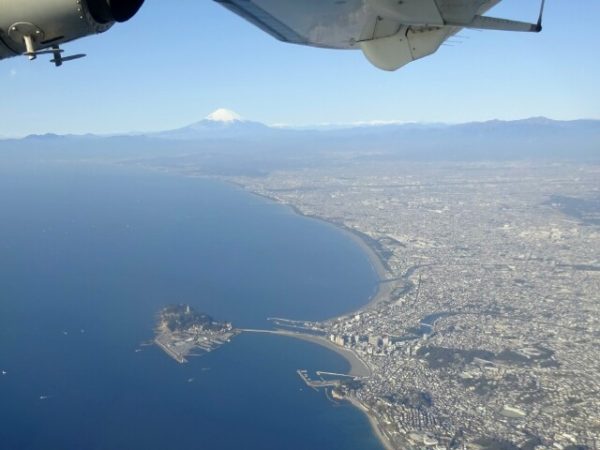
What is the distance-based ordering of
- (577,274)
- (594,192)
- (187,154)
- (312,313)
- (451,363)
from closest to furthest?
(451,363)
(312,313)
(577,274)
(594,192)
(187,154)

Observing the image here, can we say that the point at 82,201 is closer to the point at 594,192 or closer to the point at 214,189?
the point at 214,189

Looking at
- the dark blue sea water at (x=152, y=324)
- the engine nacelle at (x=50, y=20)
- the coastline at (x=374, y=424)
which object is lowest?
the dark blue sea water at (x=152, y=324)

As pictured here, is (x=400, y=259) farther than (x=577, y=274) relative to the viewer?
Yes

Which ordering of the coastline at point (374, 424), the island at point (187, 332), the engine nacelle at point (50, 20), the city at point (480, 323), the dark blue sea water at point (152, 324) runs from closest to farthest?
the engine nacelle at point (50, 20)
the coastline at point (374, 424)
the city at point (480, 323)
the dark blue sea water at point (152, 324)
the island at point (187, 332)

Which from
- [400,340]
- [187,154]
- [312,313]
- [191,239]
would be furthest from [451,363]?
[187,154]

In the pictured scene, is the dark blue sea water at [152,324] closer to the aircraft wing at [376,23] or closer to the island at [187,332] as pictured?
the island at [187,332]

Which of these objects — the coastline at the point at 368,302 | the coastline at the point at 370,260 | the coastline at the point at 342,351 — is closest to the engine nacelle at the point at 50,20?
the coastline at the point at 368,302
